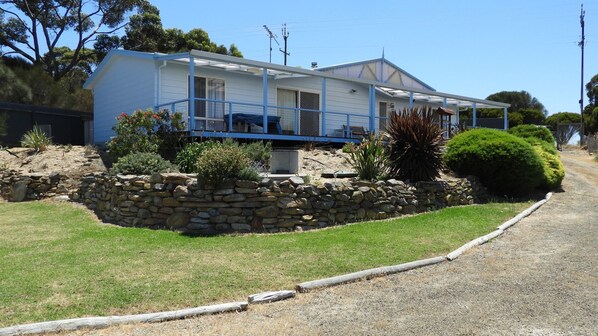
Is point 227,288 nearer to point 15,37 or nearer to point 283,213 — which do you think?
point 283,213

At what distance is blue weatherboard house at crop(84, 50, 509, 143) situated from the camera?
52.8ft

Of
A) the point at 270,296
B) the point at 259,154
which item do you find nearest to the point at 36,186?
the point at 259,154

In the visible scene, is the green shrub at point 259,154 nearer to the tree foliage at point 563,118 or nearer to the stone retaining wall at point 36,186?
the stone retaining wall at point 36,186

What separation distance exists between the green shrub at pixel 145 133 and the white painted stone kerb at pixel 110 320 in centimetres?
832

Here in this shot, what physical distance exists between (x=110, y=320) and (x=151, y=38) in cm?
3135

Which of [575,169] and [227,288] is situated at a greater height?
[575,169]

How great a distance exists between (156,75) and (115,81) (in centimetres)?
390

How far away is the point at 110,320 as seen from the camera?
523 cm

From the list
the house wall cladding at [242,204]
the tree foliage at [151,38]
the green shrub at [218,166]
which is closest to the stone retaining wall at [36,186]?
the house wall cladding at [242,204]

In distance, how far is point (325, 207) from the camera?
10.4 meters

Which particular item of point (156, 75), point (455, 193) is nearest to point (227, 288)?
point (455, 193)

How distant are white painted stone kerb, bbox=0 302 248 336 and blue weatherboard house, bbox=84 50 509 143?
358 inches

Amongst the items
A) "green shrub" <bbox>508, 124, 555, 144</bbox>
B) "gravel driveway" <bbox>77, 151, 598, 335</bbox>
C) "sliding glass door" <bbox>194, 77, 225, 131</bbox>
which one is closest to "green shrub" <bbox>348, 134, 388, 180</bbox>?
"gravel driveway" <bbox>77, 151, 598, 335</bbox>

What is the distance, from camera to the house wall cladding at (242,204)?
A: 988 centimetres
